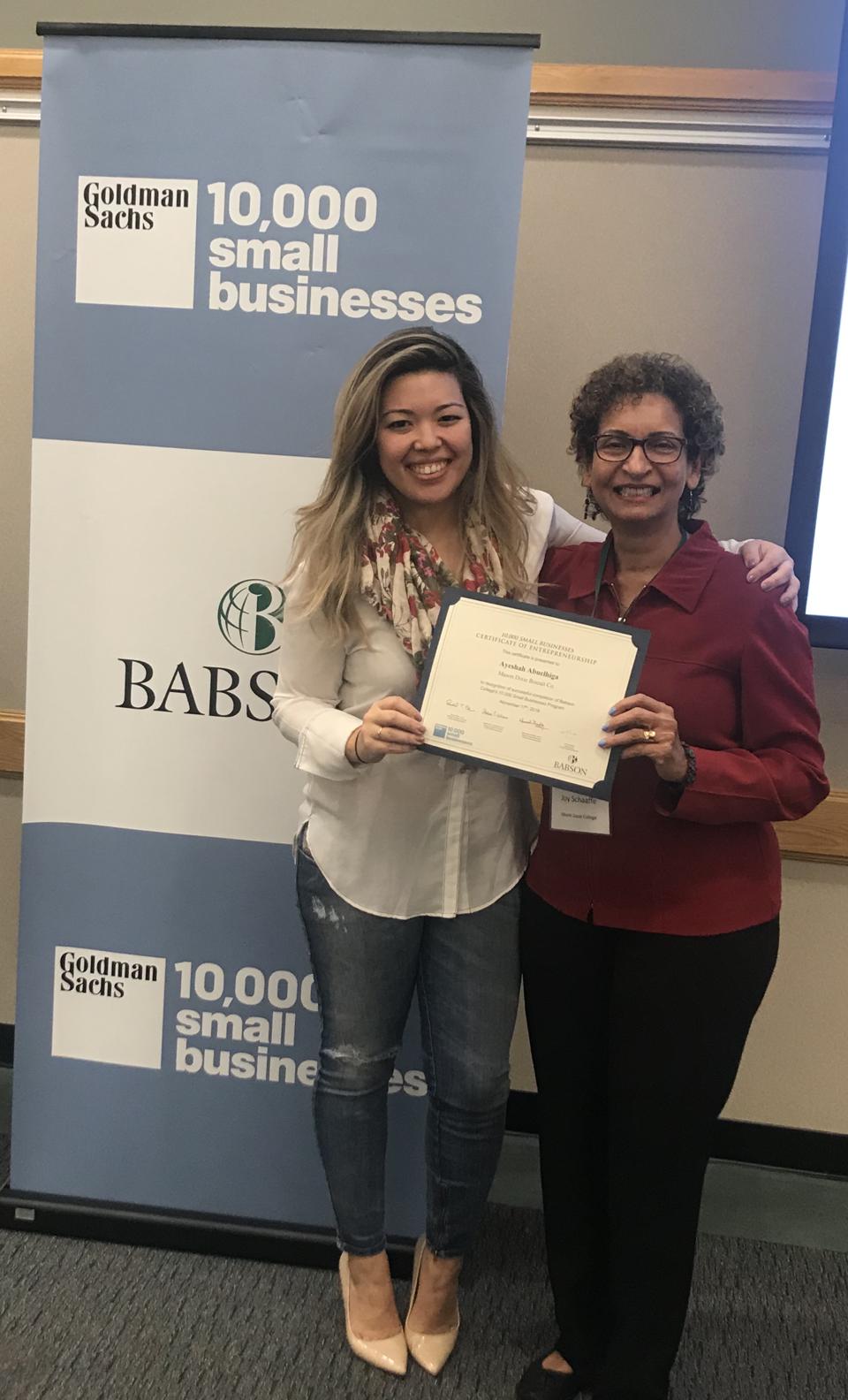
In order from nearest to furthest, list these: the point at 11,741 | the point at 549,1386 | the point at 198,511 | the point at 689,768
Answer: the point at 689,768 → the point at 549,1386 → the point at 198,511 → the point at 11,741

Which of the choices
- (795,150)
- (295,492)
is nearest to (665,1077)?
(295,492)

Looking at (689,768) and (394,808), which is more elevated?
(689,768)

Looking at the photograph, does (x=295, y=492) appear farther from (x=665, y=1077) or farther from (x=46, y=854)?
(x=665, y=1077)

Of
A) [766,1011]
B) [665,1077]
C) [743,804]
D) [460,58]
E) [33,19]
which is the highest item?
[33,19]

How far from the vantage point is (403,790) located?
1557mm

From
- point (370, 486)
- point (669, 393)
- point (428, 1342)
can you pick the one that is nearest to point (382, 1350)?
point (428, 1342)

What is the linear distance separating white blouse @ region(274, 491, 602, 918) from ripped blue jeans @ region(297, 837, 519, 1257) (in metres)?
0.04

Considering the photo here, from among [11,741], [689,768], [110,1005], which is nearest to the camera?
[689,768]

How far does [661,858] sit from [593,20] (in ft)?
5.77

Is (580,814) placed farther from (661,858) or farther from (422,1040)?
(422,1040)

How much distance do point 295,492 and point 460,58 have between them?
75 cm

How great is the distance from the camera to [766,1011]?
7.44ft

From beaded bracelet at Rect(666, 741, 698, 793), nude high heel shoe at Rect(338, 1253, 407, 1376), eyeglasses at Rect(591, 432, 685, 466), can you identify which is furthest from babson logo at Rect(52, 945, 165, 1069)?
eyeglasses at Rect(591, 432, 685, 466)

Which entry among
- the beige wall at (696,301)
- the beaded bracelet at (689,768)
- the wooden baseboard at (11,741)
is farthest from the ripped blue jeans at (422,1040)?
the wooden baseboard at (11,741)
